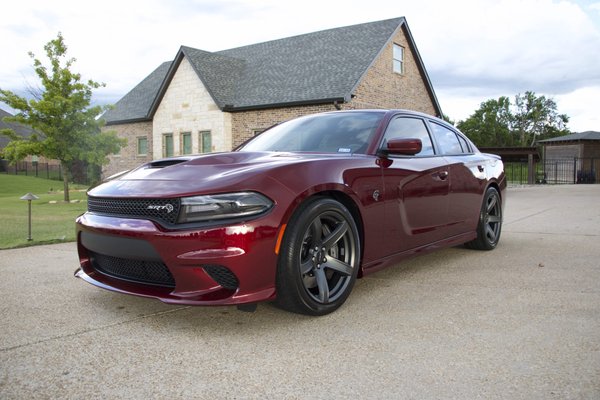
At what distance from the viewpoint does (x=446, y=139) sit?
540 cm

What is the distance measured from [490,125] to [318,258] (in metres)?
82.1

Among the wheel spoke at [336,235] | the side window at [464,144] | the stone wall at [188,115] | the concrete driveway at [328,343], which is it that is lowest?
the concrete driveway at [328,343]

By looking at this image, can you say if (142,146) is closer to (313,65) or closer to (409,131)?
(313,65)

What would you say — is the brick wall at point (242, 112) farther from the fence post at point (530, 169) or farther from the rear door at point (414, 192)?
the rear door at point (414, 192)

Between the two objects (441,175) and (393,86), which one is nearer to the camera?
(441,175)

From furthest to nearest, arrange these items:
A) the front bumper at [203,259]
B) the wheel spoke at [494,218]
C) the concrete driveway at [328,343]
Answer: the wheel spoke at [494,218] → the front bumper at [203,259] → the concrete driveway at [328,343]

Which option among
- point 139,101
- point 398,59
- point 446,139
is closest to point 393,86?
point 398,59

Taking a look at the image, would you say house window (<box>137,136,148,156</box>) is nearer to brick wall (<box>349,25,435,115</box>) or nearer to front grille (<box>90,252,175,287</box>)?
brick wall (<box>349,25,435,115</box>)

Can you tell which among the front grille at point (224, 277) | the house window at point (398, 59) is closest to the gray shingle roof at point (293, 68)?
the house window at point (398, 59)

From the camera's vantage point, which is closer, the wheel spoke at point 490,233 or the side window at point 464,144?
the side window at point 464,144

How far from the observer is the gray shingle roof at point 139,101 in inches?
1115

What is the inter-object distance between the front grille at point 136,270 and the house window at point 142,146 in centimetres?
2540

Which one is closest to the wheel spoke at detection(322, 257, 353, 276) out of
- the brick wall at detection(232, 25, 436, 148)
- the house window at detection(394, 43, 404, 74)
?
the brick wall at detection(232, 25, 436, 148)

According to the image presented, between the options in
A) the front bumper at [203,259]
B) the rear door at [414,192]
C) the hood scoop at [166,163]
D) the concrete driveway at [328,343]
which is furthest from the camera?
the rear door at [414,192]
